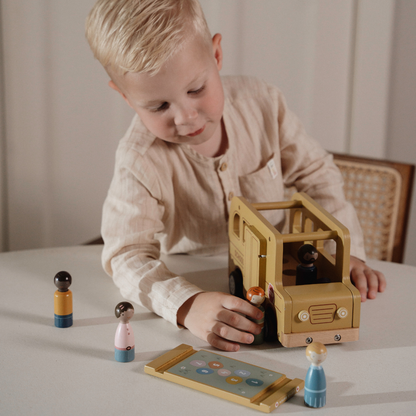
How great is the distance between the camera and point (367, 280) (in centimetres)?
100

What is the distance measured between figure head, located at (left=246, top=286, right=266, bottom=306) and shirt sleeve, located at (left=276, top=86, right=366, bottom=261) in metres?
0.45

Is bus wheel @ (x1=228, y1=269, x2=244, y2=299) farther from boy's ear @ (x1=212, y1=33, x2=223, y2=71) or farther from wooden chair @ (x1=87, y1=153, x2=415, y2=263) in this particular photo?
wooden chair @ (x1=87, y1=153, x2=415, y2=263)

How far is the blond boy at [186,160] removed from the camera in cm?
87

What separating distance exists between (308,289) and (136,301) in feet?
1.03

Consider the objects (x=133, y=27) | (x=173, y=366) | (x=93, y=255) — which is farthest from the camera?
(x=93, y=255)

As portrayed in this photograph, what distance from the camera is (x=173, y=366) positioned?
2.39 ft

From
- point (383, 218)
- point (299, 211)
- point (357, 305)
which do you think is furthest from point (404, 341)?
point (383, 218)

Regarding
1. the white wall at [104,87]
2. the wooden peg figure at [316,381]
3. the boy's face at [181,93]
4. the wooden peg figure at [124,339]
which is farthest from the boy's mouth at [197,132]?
the white wall at [104,87]

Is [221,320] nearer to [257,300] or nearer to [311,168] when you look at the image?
[257,300]

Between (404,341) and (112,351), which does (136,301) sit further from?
(404,341)

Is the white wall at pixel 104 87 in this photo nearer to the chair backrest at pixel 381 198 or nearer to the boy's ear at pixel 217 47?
the chair backrest at pixel 381 198

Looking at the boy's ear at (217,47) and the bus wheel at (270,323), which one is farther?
the boy's ear at (217,47)

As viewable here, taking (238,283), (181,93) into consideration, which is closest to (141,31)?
(181,93)

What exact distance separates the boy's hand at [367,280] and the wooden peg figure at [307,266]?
163mm
